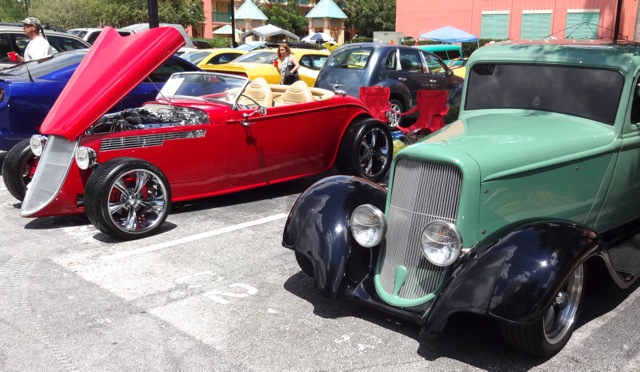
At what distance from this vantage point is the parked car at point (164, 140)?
18.7 ft

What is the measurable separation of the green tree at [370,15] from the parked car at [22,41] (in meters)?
53.5

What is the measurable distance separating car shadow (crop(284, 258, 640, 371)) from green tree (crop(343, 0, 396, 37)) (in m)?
60.7

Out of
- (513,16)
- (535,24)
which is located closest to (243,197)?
(535,24)

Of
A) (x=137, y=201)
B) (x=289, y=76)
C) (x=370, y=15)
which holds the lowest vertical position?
(x=137, y=201)

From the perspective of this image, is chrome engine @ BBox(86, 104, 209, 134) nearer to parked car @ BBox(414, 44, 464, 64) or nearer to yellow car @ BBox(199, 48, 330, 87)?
yellow car @ BBox(199, 48, 330, 87)

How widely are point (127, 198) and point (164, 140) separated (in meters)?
0.74

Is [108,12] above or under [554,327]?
above

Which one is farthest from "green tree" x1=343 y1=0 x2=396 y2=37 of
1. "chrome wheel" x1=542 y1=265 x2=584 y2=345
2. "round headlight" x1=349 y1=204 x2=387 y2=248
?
"chrome wheel" x1=542 y1=265 x2=584 y2=345

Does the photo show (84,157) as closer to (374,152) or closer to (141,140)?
(141,140)

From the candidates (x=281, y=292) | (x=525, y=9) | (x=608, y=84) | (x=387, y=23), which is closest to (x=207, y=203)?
(x=281, y=292)

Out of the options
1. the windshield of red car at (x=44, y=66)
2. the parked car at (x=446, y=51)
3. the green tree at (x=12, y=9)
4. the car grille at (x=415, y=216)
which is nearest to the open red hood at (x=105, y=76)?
the windshield of red car at (x=44, y=66)

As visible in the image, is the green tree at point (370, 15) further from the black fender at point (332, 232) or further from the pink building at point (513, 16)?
the black fender at point (332, 232)

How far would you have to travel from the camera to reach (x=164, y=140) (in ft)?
20.1

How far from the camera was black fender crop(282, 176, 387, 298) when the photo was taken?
4.05 metres
